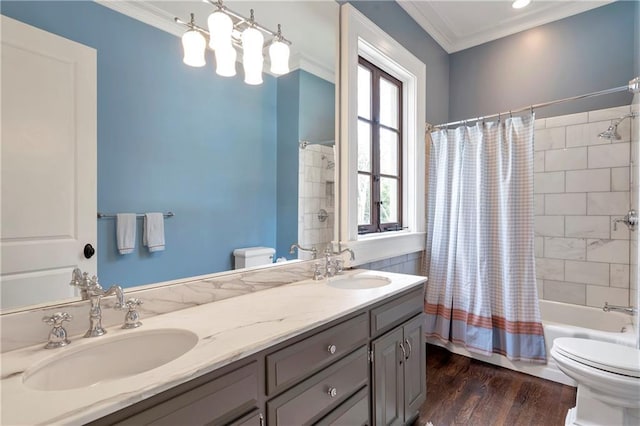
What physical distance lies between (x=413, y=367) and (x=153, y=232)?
1.47 metres

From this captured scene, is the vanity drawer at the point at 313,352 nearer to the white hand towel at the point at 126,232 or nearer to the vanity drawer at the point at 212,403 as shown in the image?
the vanity drawer at the point at 212,403

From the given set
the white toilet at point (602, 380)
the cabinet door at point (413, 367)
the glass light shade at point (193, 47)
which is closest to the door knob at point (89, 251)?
the glass light shade at point (193, 47)

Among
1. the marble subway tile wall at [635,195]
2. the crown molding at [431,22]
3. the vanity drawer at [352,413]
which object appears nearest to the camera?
the vanity drawer at [352,413]

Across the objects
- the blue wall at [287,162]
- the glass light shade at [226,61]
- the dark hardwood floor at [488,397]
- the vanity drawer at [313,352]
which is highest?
the glass light shade at [226,61]

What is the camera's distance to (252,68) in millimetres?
1524

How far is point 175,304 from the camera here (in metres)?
1.23

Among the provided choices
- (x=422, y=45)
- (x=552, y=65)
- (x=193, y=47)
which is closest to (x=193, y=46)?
(x=193, y=47)

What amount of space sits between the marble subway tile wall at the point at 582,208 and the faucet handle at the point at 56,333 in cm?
324

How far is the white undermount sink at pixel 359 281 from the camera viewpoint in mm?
1794

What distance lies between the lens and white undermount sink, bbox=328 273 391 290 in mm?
1794

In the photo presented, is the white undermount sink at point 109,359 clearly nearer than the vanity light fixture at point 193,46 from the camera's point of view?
Yes

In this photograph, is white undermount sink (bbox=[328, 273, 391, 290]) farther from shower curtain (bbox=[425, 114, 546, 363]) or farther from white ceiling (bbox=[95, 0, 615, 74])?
white ceiling (bbox=[95, 0, 615, 74])

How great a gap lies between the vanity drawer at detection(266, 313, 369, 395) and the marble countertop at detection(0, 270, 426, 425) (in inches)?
2.2

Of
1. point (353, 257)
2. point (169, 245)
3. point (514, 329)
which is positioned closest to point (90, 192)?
point (169, 245)
